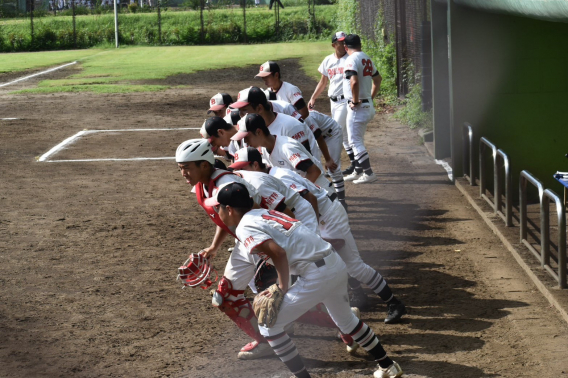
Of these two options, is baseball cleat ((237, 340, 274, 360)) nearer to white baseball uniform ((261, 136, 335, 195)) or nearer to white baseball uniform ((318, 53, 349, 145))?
white baseball uniform ((261, 136, 335, 195))

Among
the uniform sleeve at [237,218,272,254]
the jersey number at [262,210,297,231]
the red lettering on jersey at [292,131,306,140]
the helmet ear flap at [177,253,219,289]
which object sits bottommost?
the helmet ear flap at [177,253,219,289]

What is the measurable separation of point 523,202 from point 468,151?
10.6ft

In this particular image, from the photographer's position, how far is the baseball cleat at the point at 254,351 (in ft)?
19.4

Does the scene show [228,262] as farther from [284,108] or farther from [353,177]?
[353,177]

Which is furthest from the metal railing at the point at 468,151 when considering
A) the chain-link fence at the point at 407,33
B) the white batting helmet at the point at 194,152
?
the white batting helmet at the point at 194,152

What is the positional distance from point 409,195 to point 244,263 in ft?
18.5

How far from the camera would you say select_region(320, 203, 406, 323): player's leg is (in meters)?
6.33

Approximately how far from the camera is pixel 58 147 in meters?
15.6

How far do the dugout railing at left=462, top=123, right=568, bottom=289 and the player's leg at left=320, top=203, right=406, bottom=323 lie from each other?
1565 mm

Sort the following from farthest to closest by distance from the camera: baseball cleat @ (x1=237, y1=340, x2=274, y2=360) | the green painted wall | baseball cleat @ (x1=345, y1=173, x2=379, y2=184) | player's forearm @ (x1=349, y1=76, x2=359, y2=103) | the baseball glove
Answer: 1. baseball cleat @ (x1=345, y1=173, x2=379, y2=184)
2. player's forearm @ (x1=349, y1=76, x2=359, y2=103)
3. the green painted wall
4. baseball cleat @ (x1=237, y1=340, x2=274, y2=360)
5. the baseball glove

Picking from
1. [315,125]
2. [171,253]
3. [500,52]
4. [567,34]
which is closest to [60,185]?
[171,253]

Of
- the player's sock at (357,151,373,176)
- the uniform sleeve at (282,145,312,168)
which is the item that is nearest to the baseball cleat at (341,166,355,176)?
the player's sock at (357,151,373,176)

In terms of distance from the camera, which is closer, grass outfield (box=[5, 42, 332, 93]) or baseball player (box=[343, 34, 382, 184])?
baseball player (box=[343, 34, 382, 184])

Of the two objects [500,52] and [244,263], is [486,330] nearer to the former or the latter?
[244,263]
